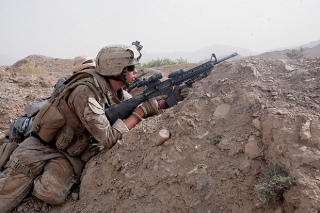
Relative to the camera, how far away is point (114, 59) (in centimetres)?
332

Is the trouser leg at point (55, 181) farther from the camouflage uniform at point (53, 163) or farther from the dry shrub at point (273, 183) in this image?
the dry shrub at point (273, 183)

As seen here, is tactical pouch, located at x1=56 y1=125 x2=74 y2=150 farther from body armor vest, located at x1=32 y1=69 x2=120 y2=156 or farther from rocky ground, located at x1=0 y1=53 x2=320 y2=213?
rocky ground, located at x1=0 y1=53 x2=320 y2=213

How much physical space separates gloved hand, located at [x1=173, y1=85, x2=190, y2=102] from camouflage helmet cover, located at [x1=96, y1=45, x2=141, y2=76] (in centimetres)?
82

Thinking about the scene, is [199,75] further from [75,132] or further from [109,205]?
[109,205]

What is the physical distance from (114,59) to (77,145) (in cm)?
101

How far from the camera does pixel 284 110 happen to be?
2516mm


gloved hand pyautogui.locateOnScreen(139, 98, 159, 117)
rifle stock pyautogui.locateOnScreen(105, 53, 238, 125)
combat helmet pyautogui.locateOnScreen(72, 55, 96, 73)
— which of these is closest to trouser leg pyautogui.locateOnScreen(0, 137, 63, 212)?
rifle stock pyautogui.locateOnScreen(105, 53, 238, 125)

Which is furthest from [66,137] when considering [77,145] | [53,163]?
[53,163]

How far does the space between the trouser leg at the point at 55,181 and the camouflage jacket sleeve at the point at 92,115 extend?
56 cm

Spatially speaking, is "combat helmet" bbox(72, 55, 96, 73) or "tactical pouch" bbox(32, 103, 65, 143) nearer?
"tactical pouch" bbox(32, 103, 65, 143)

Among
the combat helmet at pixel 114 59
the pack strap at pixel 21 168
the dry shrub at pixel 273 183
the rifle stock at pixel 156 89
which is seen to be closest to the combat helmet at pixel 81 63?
the rifle stock at pixel 156 89

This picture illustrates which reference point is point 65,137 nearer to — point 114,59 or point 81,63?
point 114,59

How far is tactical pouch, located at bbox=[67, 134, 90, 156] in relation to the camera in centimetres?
337

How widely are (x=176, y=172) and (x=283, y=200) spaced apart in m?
0.87
